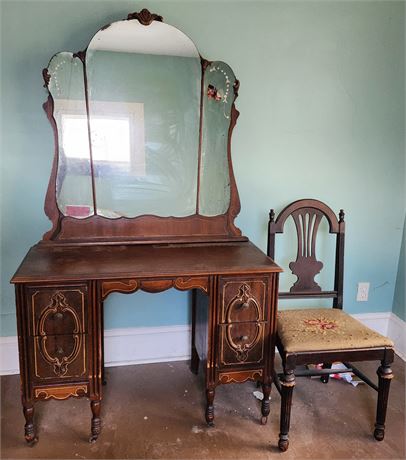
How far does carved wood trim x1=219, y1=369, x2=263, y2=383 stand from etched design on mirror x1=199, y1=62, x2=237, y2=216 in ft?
2.43

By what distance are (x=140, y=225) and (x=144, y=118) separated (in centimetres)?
50

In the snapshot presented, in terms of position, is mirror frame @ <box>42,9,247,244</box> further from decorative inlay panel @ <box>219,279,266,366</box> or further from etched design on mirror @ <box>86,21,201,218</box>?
decorative inlay panel @ <box>219,279,266,366</box>

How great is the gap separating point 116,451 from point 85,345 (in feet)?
1.46

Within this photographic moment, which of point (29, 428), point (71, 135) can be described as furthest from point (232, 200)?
point (29, 428)

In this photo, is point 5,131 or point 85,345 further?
point 5,131

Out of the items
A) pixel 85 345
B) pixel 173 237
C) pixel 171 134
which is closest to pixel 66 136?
pixel 171 134

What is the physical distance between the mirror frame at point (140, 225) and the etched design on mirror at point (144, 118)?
0.11ft

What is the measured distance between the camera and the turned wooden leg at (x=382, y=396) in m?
1.62

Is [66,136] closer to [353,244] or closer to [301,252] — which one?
[301,252]

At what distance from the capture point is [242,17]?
1.92 metres

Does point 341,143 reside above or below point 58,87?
below

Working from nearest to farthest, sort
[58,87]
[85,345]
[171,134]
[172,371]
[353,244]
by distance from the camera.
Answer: [85,345]
[58,87]
[171,134]
[172,371]
[353,244]

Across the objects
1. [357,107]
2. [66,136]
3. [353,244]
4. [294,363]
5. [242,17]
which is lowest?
[294,363]

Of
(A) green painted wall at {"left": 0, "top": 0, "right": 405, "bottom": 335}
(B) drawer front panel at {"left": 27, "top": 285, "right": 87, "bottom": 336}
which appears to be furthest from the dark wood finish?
(A) green painted wall at {"left": 0, "top": 0, "right": 405, "bottom": 335}
